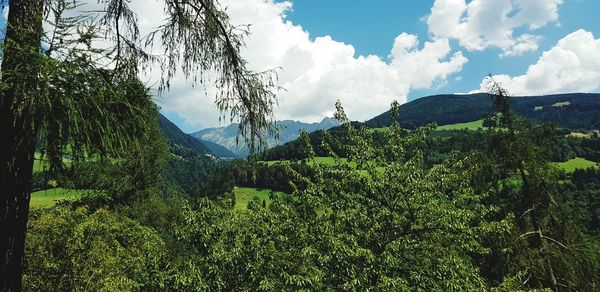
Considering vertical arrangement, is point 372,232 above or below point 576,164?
above

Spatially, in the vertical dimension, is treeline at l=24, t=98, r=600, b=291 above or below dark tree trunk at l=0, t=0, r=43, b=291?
below

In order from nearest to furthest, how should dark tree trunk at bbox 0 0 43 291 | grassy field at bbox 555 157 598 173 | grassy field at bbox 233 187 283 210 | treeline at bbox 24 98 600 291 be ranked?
dark tree trunk at bbox 0 0 43 291, treeline at bbox 24 98 600 291, grassy field at bbox 233 187 283 210, grassy field at bbox 555 157 598 173

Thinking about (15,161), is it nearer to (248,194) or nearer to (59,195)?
(59,195)

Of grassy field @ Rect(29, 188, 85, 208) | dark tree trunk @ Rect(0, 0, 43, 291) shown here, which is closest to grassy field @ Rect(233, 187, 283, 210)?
grassy field @ Rect(29, 188, 85, 208)

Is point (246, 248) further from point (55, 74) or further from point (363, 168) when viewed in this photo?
point (55, 74)

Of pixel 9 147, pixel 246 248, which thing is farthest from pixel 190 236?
pixel 9 147

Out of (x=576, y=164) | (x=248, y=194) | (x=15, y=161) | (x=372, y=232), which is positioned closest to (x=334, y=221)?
(x=372, y=232)

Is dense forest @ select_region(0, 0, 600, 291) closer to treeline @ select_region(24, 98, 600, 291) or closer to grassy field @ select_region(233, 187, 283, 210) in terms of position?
treeline @ select_region(24, 98, 600, 291)

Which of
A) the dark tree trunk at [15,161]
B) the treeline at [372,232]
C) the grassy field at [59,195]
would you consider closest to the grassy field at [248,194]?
the grassy field at [59,195]

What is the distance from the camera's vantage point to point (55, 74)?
262 centimetres

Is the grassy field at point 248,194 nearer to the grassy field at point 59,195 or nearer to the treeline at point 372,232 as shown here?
the grassy field at point 59,195

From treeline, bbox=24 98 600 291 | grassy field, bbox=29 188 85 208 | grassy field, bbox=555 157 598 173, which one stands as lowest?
grassy field, bbox=555 157 598 173

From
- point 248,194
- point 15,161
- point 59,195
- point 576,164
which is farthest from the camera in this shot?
point 576,164

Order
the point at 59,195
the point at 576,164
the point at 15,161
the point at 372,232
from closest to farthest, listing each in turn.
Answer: the point at 15,161, the point at 59,195, the point at 372,232, the point at 576,164
